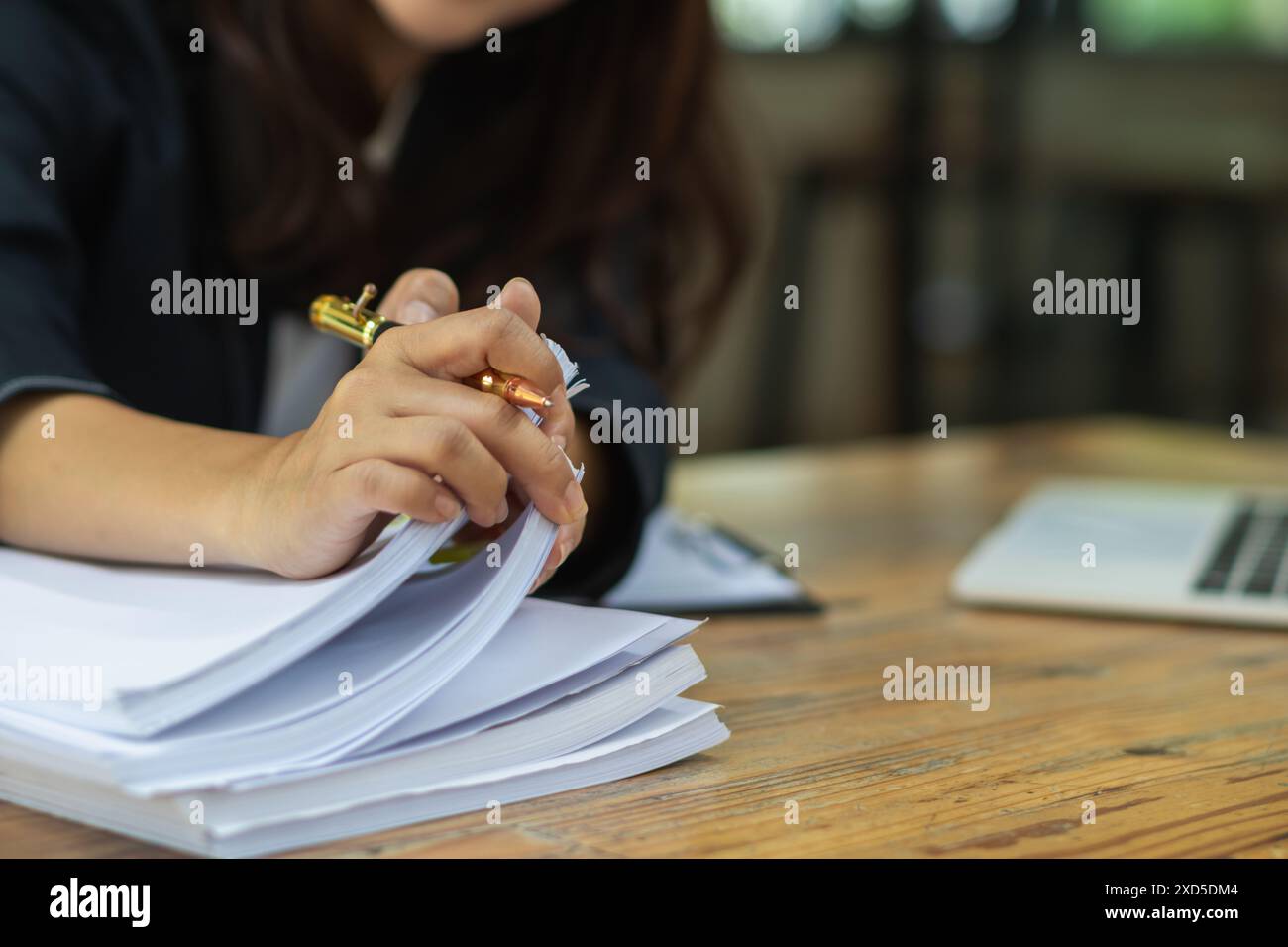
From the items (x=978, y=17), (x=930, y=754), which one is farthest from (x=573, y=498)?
(x=978, y=17)

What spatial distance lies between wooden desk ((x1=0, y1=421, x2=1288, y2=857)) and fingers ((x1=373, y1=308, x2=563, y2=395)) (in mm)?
147

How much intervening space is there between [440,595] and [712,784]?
0.39 feet

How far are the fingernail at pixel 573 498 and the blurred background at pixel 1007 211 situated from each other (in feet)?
7.48

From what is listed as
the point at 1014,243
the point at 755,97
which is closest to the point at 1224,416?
the point at 1014,243

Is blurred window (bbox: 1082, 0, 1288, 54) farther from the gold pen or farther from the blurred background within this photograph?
the gold pen

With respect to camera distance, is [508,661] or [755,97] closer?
[508,661]

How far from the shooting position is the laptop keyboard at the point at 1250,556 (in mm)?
774

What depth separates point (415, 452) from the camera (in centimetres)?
45

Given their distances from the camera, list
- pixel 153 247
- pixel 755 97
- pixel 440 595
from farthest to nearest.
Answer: pixel 755 97
pixel 153 247
pixel 440 595

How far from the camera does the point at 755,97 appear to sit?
2.79 meters
